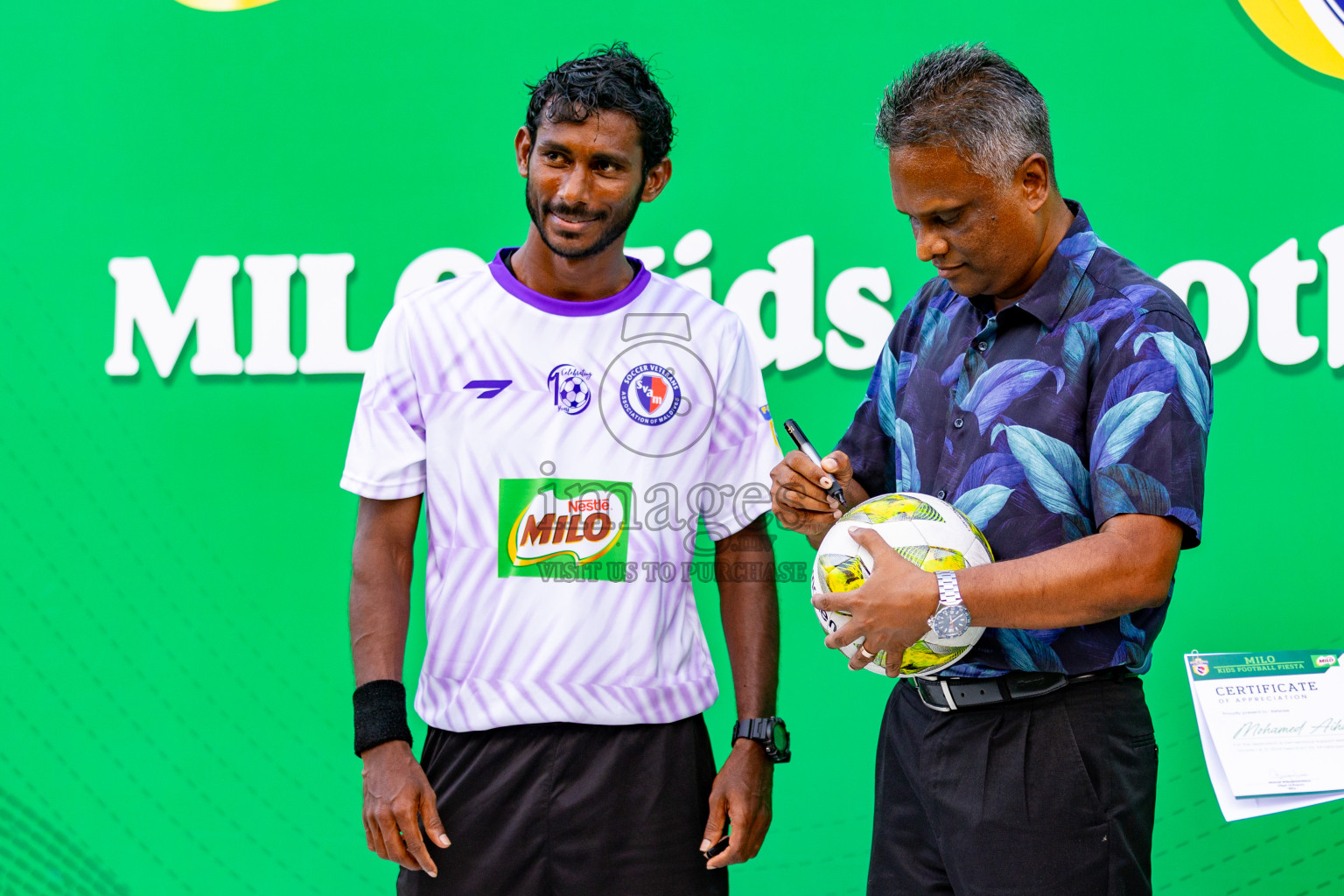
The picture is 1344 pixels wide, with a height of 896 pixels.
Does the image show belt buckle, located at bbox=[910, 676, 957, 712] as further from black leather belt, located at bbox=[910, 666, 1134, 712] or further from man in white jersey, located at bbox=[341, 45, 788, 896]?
man in white jersey, located at bbox=[341, 45, 788, 896]

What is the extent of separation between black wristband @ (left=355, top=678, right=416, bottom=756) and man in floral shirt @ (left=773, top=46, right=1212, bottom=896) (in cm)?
65

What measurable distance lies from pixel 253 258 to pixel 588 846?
152cm

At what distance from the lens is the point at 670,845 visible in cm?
161

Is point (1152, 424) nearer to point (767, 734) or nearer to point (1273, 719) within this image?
point (767, 734)

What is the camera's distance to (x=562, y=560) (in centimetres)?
162

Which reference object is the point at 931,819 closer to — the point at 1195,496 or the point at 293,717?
the point at 1195,496

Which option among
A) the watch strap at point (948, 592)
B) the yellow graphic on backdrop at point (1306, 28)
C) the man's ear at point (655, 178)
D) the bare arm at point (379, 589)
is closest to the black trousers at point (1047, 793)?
the watch strap at point (948, 592)

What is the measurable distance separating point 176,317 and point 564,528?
4.36 feet

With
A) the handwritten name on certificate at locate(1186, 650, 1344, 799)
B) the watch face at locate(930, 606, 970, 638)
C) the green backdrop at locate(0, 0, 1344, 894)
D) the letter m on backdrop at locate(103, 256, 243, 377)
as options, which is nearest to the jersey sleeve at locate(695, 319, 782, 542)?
the watch face at locate(930, 606, 970, 638)

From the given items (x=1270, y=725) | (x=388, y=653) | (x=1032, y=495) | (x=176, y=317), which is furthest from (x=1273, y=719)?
(x=176, y=317)

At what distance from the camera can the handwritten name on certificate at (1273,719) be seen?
1.97m

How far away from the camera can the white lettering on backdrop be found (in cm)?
229

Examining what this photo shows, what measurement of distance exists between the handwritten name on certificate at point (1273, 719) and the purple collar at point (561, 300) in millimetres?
1191

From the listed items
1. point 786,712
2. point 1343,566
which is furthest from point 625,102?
point 1343,566
